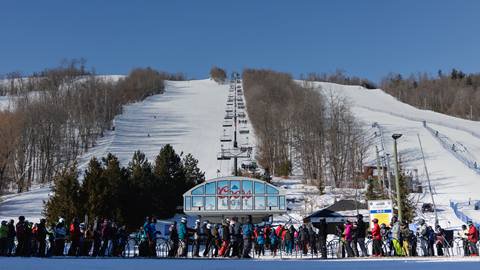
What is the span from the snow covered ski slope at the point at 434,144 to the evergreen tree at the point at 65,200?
20.5 metres

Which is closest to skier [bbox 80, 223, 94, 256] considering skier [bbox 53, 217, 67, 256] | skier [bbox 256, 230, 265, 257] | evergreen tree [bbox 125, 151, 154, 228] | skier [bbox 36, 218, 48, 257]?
skier [bbox 53, 217, 67, 256]

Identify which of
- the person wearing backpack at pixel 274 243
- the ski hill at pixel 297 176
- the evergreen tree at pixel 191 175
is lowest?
the person wearing backpack at pixel 274 243

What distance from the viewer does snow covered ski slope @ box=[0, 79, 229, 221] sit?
4025 centimetres

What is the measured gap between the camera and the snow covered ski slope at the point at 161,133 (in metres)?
40.2

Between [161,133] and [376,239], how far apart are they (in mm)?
58370

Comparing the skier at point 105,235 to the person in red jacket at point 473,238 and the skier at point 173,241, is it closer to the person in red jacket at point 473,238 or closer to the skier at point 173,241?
the skier at point 173,241

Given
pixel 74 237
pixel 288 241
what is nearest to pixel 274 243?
pixel 288 241

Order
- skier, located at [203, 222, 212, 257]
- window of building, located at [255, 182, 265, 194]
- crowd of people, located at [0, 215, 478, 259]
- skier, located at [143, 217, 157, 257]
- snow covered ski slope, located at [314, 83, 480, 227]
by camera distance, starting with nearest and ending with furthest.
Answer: crowd of people, located at [0, 215, 478, 259]
skier, located at [143, 217, 157, 257]
skier, located at [203, 222, 212, 257]
window of building, located at [255, 182, 265, 194]
snow covered ski slope, located at [314, 83, 480, 227]

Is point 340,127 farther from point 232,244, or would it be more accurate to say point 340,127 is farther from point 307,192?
point 232,244

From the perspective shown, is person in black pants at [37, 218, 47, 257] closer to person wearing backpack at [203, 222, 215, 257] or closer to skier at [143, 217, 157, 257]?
skier at [143, 217, 157, 257]

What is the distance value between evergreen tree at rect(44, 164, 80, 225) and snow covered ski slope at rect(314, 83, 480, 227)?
67.2 ft

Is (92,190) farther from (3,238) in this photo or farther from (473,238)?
(473,238)

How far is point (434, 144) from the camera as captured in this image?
61.1 m

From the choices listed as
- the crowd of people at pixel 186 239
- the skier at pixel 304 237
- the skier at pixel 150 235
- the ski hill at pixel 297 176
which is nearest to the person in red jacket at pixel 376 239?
the crowd of people at pixel 186 239
